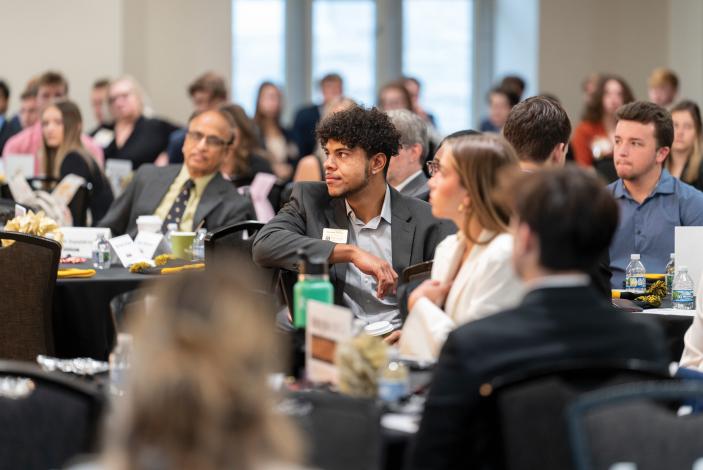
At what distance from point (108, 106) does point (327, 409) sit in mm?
7431

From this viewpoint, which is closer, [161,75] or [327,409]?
[327,409]

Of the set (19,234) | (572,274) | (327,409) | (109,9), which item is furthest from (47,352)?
(109,9)

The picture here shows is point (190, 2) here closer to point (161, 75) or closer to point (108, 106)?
point (161, 75)

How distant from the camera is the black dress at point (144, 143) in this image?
352 inches

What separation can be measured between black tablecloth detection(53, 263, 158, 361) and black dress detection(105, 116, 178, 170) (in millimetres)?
4495

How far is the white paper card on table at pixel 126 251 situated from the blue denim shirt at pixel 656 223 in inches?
82.6

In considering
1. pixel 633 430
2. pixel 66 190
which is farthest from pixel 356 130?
pixel 66 190

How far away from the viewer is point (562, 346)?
83.4 inches

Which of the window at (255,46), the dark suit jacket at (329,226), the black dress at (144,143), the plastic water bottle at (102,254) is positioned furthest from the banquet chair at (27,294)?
the window at (255,46)

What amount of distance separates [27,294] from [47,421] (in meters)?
2.19

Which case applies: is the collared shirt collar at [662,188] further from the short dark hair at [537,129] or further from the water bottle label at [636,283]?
the short dark hair at [537,129]

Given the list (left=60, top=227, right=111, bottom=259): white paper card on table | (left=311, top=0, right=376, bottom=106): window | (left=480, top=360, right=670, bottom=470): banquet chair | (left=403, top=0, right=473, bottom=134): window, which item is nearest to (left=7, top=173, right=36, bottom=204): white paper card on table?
(left=60, top=227, right=111, bottom=259): white paper card on table

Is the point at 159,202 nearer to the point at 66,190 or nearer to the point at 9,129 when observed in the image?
the point at 66,190

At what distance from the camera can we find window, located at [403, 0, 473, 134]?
12586 millimetres
